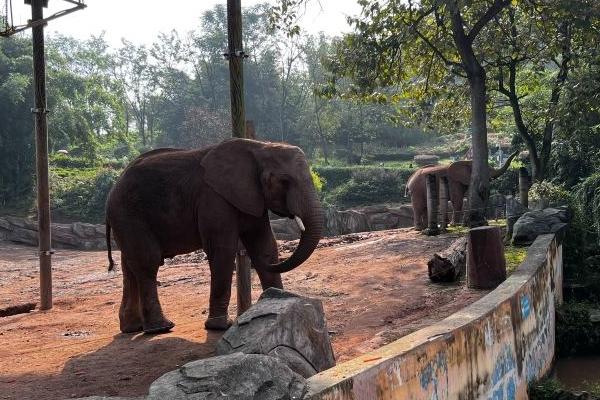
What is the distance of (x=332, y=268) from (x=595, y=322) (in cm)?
428

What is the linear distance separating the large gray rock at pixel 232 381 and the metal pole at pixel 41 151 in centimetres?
749

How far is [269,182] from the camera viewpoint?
7105 millimetres

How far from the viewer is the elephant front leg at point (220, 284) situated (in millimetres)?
7078

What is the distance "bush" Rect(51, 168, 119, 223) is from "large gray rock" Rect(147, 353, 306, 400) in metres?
26.6

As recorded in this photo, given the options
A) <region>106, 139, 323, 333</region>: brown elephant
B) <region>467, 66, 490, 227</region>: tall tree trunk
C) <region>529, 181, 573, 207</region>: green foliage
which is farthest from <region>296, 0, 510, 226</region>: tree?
<region>106, 139, 323, 333</region>: brown elephant

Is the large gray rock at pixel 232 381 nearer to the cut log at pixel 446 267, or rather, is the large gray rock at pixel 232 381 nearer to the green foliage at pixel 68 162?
the cut log at pixel 446 267

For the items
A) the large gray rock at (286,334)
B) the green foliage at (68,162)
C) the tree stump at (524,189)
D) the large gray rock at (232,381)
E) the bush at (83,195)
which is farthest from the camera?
the green foliage at (68,162)

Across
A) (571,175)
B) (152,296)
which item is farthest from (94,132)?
(152,296)

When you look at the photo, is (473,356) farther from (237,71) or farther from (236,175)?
(237,71)

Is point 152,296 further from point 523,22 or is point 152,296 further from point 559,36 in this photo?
point 523,22

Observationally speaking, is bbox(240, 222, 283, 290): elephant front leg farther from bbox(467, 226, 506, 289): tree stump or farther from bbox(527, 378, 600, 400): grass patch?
bbox(527, 378, 600, 400): grass patch

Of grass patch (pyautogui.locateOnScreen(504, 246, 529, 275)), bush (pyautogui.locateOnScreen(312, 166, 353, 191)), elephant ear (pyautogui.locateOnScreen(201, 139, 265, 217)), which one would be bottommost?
grass patch (pyautogui.locateOnScreen(504, 246, 529, 275))

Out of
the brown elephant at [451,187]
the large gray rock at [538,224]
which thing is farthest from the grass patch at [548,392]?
the brown elephant at [451,187]

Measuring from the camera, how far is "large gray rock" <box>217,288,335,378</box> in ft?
15.9
